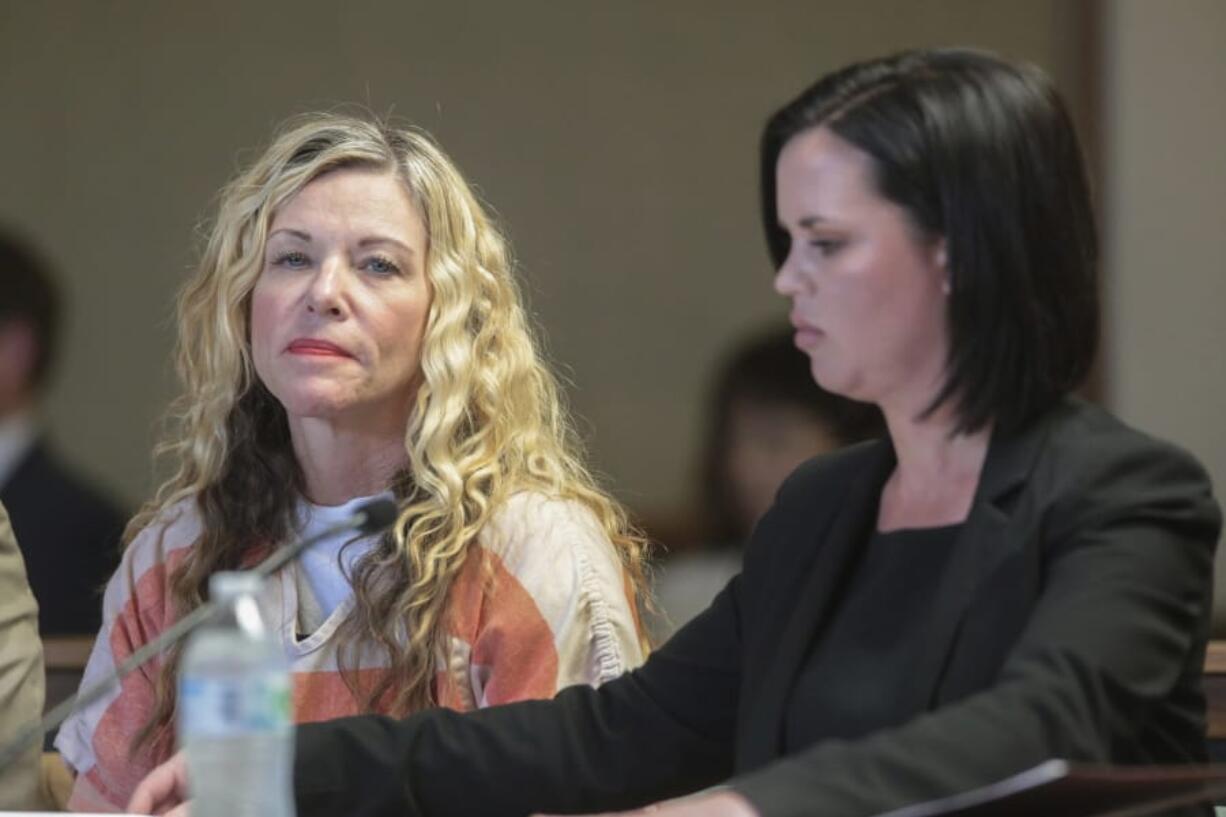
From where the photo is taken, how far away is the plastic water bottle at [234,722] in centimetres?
144

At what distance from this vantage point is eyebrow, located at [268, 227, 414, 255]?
263 cm

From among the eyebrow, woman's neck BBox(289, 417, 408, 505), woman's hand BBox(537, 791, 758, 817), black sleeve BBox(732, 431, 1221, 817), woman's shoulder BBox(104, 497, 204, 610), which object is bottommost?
woman's shoulder BBox(104, 497, 204, 610)

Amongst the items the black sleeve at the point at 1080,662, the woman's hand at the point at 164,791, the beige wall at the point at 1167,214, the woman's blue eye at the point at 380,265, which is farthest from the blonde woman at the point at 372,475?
the beige wall at the point at 1167,214

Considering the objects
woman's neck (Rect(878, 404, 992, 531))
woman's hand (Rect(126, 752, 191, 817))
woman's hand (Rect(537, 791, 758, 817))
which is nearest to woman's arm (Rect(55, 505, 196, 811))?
woman's hand (Rect(126, 752, 191, 817))

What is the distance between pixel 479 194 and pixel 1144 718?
2445 millimetres

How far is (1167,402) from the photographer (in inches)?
147

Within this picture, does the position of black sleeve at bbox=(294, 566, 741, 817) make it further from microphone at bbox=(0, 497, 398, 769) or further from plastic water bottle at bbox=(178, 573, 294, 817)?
plastic water bottle at bbox=(178, 573, 294, 817)

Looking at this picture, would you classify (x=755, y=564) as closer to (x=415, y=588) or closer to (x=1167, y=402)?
(x=415, y=588)

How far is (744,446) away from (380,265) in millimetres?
1421

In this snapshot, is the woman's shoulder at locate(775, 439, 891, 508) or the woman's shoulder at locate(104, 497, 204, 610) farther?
the woman's shoulder at locate(104, 497, 204, 610)

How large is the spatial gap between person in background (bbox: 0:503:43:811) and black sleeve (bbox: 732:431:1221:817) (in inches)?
50.0

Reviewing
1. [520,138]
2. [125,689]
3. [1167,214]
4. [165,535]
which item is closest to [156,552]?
[165,535]

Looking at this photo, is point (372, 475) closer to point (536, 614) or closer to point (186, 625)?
point (536, 614)

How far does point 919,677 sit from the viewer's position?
1.75m
